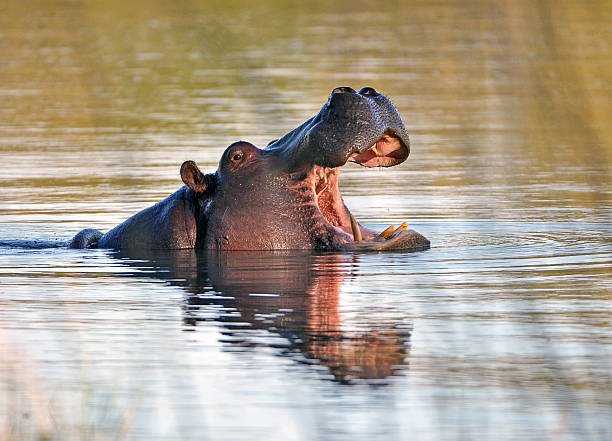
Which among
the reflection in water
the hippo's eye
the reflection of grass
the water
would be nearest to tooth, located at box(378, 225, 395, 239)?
the water

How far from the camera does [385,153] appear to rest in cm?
835

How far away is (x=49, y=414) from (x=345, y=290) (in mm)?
2938

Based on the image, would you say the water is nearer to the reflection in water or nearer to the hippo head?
the reflection in water

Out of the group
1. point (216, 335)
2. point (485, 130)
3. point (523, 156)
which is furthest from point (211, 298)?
point (485, 130)

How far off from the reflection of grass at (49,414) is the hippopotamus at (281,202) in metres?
3.25

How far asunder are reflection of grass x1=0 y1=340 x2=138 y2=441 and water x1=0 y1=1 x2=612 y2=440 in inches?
0.6

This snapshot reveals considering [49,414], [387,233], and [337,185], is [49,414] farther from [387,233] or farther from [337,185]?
[387,233]

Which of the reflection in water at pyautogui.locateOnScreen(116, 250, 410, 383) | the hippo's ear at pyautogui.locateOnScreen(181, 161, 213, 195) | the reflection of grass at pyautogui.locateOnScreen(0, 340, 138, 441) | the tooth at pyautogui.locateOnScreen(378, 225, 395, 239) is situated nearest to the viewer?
the reflection of grass at pyautogui.locateOnScreen(0, 340, 138, 441)

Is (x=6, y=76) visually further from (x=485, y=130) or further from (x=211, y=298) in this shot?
(x=211, y=298)

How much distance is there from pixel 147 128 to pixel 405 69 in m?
5.75

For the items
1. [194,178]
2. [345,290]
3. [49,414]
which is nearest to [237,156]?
[194,178]

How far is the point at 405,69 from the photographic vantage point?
69.8ft

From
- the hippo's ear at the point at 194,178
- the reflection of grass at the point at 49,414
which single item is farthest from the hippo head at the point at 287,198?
the reflection of grass at the point at 49,414

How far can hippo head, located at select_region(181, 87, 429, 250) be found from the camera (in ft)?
27.3
